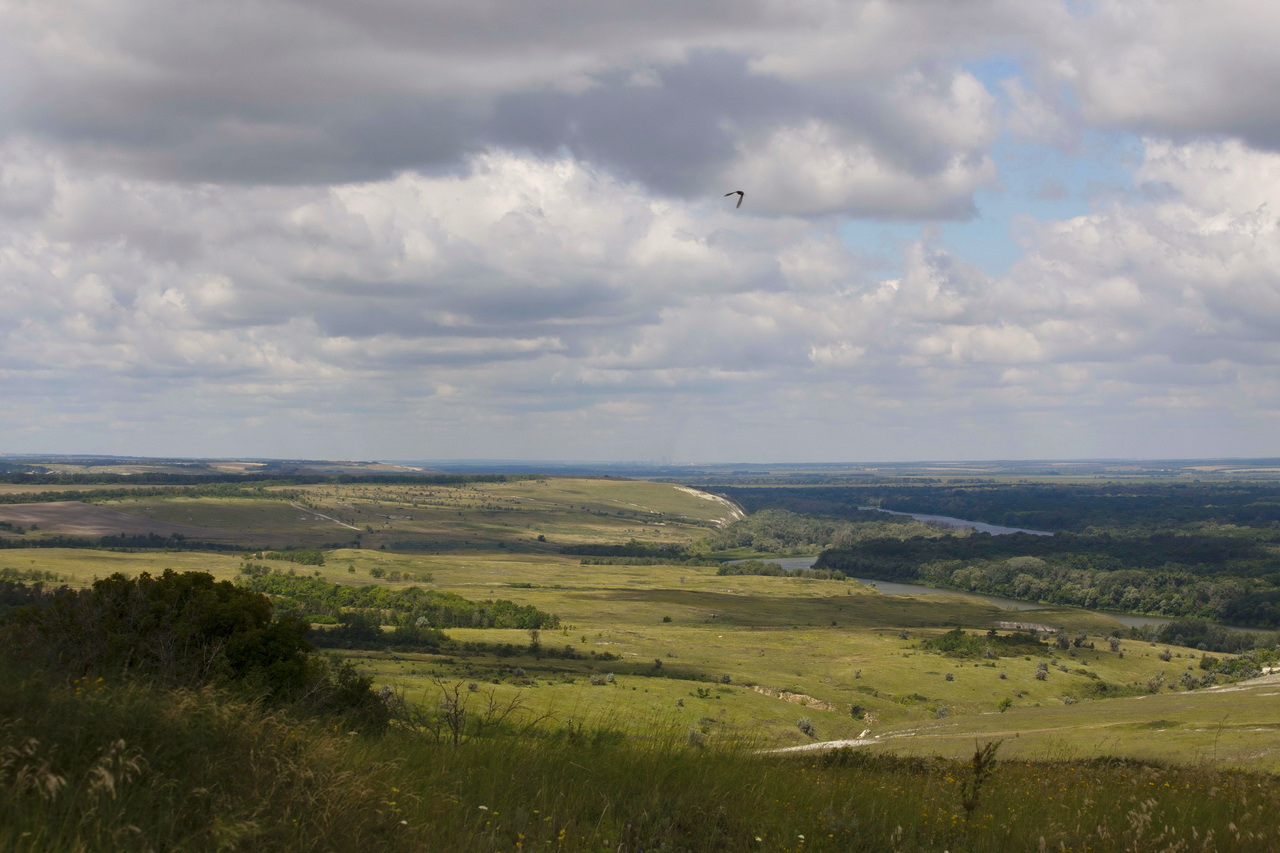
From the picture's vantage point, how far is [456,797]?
7059mm

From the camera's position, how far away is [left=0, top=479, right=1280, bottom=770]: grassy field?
1308 inches

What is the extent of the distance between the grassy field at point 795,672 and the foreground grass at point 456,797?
1.44 m

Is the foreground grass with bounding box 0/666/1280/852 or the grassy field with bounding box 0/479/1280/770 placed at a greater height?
the foreground grass with bounding box 0/666/1280/852

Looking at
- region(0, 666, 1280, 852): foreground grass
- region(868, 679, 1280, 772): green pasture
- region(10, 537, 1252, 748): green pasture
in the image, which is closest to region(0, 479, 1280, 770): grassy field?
region(868, 679, 1280, 772): green pasture

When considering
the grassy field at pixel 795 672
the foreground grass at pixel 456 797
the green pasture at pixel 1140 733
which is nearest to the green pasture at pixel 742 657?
the grassy field at pixel 795 672

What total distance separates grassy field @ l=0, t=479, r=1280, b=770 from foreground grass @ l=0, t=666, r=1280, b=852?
1443 millimetres

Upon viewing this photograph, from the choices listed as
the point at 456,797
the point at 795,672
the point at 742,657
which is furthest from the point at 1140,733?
the point at 742,657

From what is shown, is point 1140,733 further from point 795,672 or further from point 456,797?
point 795,672

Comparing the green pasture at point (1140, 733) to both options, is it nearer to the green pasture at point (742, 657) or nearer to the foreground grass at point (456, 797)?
the green pasture at point (742, 657)

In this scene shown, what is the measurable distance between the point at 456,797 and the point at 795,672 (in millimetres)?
97206

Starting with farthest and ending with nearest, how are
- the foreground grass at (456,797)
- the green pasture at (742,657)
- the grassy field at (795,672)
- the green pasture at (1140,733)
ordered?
1. the green pasture at (742,657)
2. the grassy field at (795,672)
3. the green pasture at (1140,733)
4. the foreground grass at (456,797)

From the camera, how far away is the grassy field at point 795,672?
33219mm

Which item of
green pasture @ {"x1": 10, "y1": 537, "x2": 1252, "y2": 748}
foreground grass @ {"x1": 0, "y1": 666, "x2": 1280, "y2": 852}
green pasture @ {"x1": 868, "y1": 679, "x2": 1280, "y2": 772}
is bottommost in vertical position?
green pasture @ {"x1": 10, "y1": 537, "x2": 1252, "y2": 748}

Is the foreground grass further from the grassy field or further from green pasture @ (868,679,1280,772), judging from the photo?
green pasture @ (868,679,1280,772)
